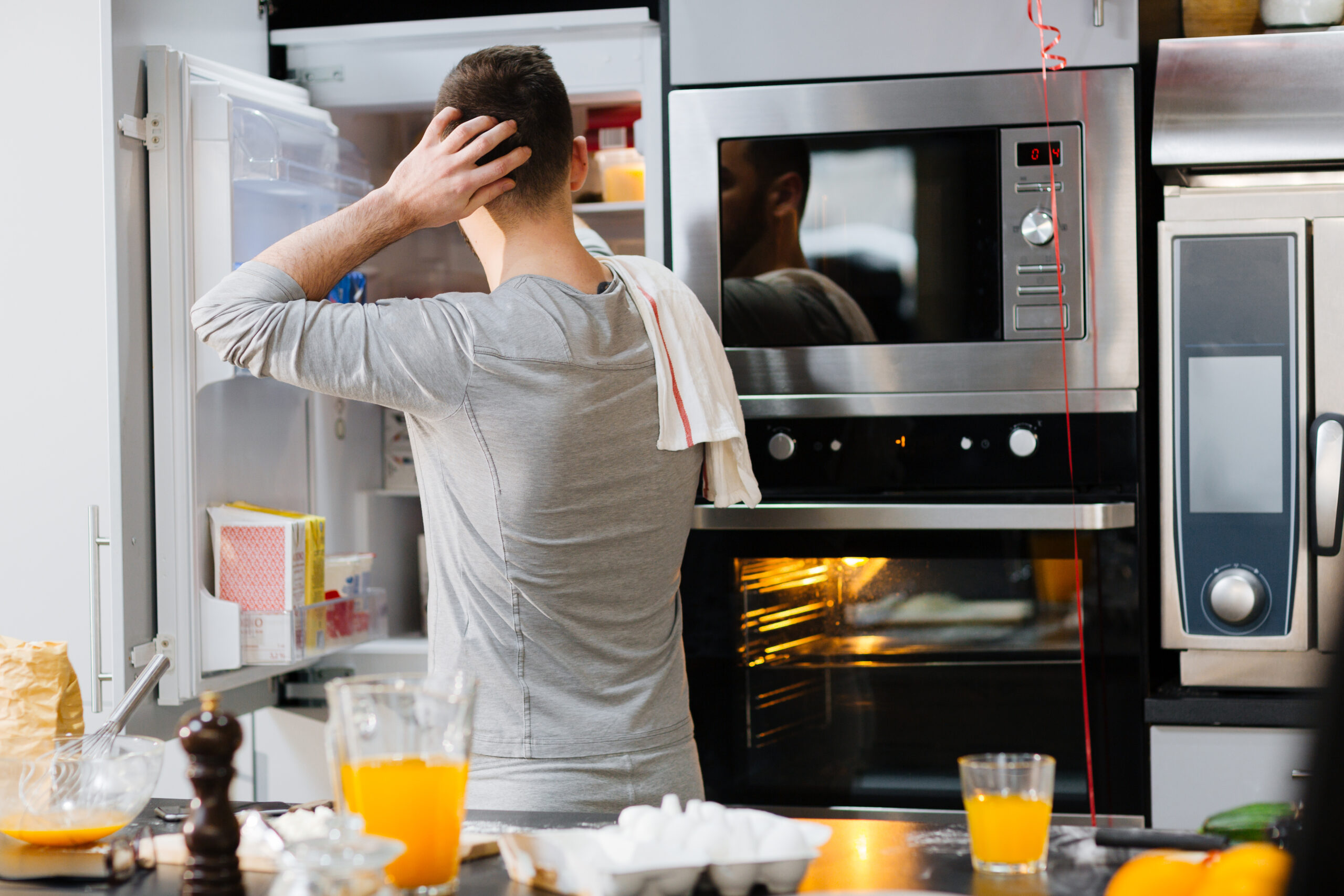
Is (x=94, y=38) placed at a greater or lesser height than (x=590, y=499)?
greater

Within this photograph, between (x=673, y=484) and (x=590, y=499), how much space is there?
12 cm

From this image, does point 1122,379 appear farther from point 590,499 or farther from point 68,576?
point 68,576

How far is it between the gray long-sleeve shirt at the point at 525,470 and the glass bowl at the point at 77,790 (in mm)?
385

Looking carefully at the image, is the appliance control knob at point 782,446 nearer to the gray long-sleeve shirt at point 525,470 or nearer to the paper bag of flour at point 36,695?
the gray long-sleeve shirt at point 525,470

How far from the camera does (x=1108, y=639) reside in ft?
6.02

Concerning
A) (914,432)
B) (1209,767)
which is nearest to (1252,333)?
(914,432)

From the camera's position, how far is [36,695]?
3.92 ft

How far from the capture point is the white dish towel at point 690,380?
54.7 inches

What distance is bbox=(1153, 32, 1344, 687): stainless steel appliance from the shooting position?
69.6 inches

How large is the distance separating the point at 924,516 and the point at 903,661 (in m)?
0.22

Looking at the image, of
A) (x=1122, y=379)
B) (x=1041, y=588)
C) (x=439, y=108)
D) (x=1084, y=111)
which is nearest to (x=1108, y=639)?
(x=1041, y=588)

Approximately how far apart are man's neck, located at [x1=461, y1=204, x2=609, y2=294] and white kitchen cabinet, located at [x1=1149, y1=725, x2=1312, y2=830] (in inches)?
Result: 41.2

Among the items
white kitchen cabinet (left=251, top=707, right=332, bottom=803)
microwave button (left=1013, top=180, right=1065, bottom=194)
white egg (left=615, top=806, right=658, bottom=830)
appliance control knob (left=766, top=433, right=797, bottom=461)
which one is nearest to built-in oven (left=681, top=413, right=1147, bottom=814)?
appliance control knob (left=766, top=433, right=797, bottom=461)

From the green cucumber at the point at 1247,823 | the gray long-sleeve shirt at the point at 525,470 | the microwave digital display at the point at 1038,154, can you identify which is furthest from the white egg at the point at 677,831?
the microwave digital display at the point at 1038,154
